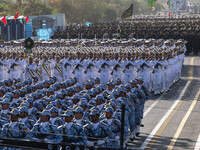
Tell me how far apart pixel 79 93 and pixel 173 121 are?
424 cm

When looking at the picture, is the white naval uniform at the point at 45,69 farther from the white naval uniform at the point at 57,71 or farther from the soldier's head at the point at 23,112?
the soldier's head at the point at 23,112

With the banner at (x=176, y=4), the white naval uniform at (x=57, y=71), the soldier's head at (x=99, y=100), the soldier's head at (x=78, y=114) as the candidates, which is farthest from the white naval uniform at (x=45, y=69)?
the banner at (x=176, y=4)

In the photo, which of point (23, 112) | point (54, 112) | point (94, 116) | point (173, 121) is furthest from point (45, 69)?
point (94, 116)

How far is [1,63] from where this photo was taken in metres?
22.3

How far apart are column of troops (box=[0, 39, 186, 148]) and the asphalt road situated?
1.66 feet

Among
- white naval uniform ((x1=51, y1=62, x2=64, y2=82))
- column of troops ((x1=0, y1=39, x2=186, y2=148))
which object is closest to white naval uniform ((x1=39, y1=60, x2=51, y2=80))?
column of troops ((x1=0, y1=39, x2=186, y2=148))

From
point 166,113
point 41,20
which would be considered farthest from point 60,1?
point 166,113

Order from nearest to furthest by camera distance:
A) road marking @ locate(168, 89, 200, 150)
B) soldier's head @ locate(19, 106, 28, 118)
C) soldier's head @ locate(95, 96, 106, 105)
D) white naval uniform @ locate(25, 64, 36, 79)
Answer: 1. soldier's head @ locate(19, 106, 28, 118)
2. soldier's head @ locate(95, 96, 106, 105)
3. road marking @ locate(168, 89, 200, 150)
4. white naval uniform @ locate(25, 64, 36, 79)

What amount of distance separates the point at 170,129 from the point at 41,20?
3976cm

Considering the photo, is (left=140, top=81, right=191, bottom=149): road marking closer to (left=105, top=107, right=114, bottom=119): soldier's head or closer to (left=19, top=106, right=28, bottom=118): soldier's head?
(left=105, top=107, right=114, bottom=119): soldier's head

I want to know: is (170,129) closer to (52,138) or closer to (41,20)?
(52,138)

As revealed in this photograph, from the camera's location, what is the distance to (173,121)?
15.5 metres

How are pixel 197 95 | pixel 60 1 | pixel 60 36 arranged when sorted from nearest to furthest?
pixel 197 95
pixel 60 36
pixel 60 1

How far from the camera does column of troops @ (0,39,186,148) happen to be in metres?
9.25
